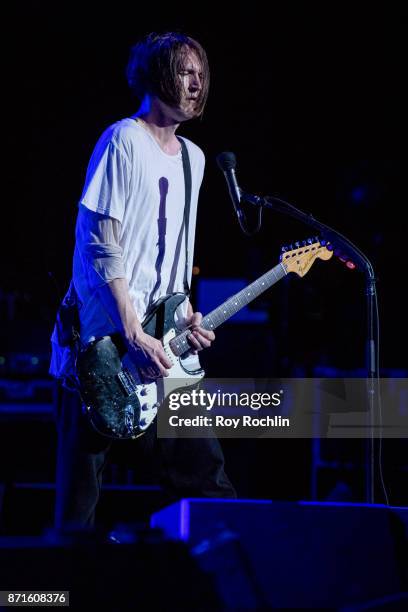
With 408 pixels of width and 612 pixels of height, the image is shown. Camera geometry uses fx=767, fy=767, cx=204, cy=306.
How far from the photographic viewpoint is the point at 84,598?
151 centimetres

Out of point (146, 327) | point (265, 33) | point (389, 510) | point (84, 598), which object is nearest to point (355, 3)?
point (265, 33)

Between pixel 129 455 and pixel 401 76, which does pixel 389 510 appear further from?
pixel 401 76

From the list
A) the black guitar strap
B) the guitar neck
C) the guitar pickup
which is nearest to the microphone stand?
the black guitar strap

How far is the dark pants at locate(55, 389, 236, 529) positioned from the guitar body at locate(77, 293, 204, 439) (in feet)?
0.26

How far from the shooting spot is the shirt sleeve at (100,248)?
2756mm

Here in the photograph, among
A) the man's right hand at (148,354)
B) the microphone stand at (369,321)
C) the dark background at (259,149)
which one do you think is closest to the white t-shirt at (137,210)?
the man's right hand at (148,354)

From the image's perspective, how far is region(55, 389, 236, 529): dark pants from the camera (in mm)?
2752

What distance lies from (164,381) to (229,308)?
532 millimetres

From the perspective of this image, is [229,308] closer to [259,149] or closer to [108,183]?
[108,183]

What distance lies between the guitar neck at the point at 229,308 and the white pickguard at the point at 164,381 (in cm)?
3

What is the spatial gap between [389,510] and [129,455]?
41.6 inches

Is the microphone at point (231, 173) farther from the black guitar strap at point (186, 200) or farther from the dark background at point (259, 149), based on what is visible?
the dark background at point (259, 149)

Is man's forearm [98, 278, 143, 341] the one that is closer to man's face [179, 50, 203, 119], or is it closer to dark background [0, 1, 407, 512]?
man's face [179, 50, 203, 119]

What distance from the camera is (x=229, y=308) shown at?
10.7 ft
